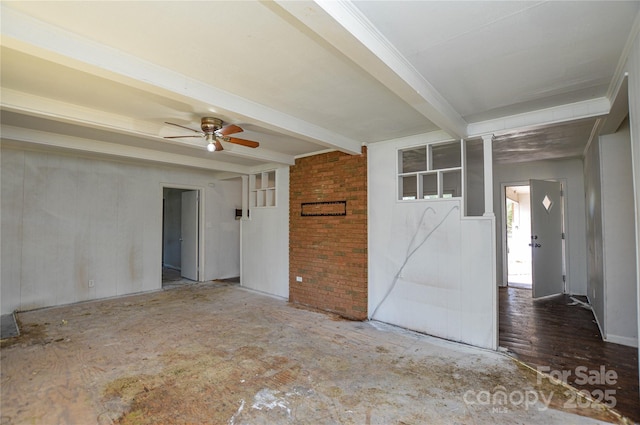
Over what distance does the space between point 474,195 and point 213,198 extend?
20.2 feet

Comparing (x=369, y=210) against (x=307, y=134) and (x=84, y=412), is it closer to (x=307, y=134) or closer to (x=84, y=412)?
(x=307, y=134)

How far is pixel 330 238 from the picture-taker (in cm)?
476

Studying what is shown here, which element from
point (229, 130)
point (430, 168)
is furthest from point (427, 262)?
point (229, 130)

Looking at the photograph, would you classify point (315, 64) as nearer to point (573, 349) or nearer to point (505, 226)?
point (573, 349)

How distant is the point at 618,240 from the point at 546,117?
1.83 metres

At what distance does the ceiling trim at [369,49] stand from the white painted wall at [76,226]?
543 cm

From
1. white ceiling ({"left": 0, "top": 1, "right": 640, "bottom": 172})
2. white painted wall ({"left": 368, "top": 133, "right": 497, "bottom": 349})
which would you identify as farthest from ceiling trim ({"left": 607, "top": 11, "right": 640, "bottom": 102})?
white painted wall ({"left": 368, "top": 133, "right": 497, "bottom": 349})

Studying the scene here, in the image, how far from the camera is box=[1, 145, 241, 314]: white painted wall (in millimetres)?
4543

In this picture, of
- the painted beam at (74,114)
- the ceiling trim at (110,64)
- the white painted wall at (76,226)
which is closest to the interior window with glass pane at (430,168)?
the ceiling trim at (110,64)

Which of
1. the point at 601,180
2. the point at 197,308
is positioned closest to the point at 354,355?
the point at 197,308

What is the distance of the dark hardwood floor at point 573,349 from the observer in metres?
2.53

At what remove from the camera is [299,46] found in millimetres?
1960

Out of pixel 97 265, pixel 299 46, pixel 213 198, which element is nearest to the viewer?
pixel 299 46

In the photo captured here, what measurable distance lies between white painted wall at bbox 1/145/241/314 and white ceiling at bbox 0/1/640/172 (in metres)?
1.36
